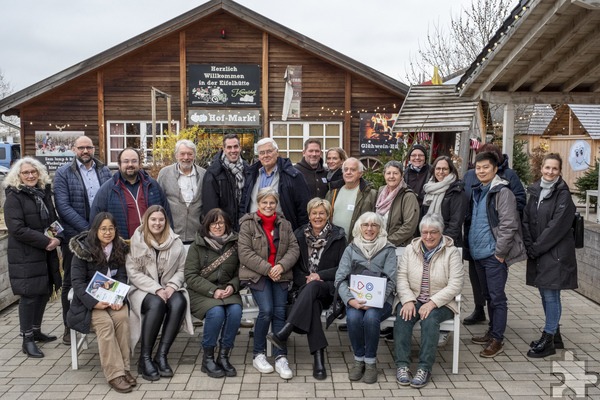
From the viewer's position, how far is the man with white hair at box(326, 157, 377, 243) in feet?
17.3

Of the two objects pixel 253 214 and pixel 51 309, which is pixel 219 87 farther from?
pixel 253 214

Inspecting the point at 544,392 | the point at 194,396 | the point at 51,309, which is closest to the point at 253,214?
the point at 194,396

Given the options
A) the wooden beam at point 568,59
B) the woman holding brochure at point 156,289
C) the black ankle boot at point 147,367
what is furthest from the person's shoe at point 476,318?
the wooden beam at point 568,59

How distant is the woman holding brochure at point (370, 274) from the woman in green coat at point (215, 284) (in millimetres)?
900

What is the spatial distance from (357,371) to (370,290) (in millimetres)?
634

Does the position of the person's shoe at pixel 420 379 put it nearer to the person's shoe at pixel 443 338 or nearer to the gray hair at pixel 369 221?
the person's shoe at pixel 443 338

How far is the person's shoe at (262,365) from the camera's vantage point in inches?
181

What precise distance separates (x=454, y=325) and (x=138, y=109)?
12.3m

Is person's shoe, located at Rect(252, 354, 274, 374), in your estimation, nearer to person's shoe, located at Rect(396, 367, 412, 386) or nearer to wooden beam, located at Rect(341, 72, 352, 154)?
Result: person's shoe, located at Rect(396, 367, 412, 386)

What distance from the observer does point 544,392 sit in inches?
165

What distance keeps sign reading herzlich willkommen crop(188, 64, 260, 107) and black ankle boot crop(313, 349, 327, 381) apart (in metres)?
11.3

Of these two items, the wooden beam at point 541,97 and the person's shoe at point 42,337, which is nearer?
the person's shoe at point 42,337

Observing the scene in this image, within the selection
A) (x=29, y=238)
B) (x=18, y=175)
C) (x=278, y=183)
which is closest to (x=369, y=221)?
(x=278, y=183)

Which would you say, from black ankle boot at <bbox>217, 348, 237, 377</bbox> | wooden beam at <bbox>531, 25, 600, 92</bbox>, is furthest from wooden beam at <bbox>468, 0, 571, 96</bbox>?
black ankle boot at <bbox>217, 348, 237, 377</bbox>
